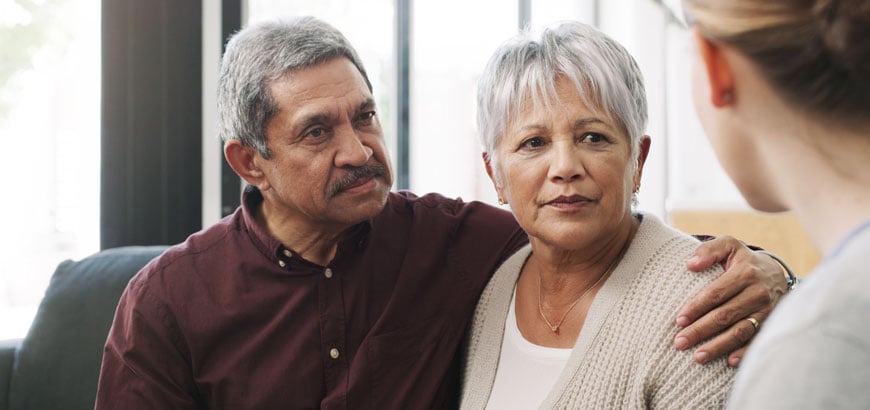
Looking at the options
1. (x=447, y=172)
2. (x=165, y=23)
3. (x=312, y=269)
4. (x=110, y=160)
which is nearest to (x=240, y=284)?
(x=312, y=269)

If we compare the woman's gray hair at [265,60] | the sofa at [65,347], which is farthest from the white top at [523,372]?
the sofa at [65,347]

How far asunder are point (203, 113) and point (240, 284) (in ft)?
3.93

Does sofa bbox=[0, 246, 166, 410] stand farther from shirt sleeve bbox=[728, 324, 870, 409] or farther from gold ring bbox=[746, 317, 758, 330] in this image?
shirt sleeve bbox=[728, 324, 870, 409]

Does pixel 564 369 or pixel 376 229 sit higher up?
pixel 376 229

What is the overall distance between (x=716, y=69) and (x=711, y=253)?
60 centimetres

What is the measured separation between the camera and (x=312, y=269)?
1.56m

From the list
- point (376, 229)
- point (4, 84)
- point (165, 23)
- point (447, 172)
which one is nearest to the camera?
point (376, 229)

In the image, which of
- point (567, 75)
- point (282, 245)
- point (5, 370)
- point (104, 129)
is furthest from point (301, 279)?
point (104, 129)

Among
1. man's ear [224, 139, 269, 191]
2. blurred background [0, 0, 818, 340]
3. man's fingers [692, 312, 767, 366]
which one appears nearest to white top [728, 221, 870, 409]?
man's fingers [692, 312, 767, 366]

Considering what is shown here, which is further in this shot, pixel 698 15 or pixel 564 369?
pixel 564 369

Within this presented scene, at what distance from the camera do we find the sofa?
1920 millimetres

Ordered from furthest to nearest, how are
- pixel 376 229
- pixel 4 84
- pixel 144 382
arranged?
1. pixel 4 84
2. pixel 376 229
3. pixel 144 382

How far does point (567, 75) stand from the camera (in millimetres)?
1324

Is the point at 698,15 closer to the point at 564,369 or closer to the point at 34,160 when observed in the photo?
the point at 564,369
